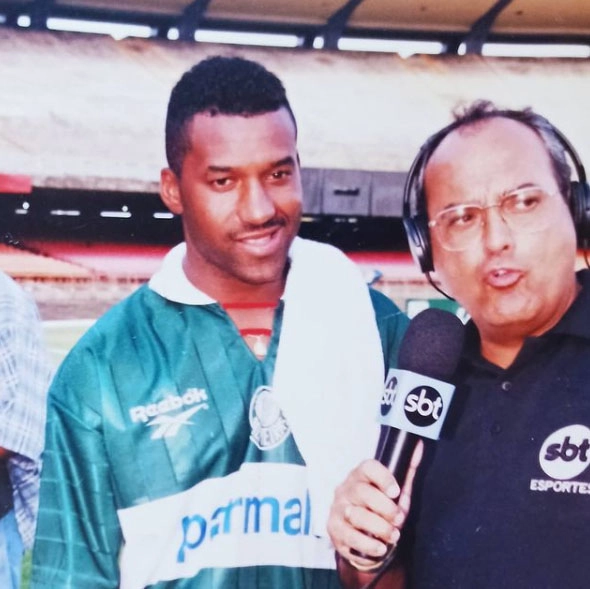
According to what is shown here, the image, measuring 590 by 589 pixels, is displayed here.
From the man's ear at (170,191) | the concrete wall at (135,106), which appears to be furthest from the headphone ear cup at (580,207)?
the man's ear at (170,191)

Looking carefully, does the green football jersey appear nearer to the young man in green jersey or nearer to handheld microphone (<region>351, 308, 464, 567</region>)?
the young man in green jersey

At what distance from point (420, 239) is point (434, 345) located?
10.3 inches

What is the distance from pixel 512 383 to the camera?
4.75 feet

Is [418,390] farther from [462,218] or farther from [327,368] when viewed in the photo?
[327,368]

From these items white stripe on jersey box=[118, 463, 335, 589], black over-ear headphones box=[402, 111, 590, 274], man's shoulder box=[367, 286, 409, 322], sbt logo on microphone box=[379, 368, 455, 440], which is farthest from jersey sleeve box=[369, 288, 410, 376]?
sbt logo on microphone box=[379, 368, 455, 440]

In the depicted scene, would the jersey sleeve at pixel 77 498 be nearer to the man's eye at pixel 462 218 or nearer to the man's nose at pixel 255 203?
the man's nose at pixel 255 203

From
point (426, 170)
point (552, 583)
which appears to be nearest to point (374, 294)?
point (426, 170)

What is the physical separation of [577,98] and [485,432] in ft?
2.82

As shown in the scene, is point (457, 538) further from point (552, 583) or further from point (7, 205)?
point (7, 205)

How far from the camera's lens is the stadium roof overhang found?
1.78m

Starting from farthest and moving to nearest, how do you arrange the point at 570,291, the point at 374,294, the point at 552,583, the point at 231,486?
1. the point at 374,294
2. the point at 231,486
3. the point at 570,291
4. the point at 552,583

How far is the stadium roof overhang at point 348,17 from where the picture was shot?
5.85 feet

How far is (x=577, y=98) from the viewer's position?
6.15 ft

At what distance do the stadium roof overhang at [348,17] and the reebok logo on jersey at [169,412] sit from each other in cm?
77
